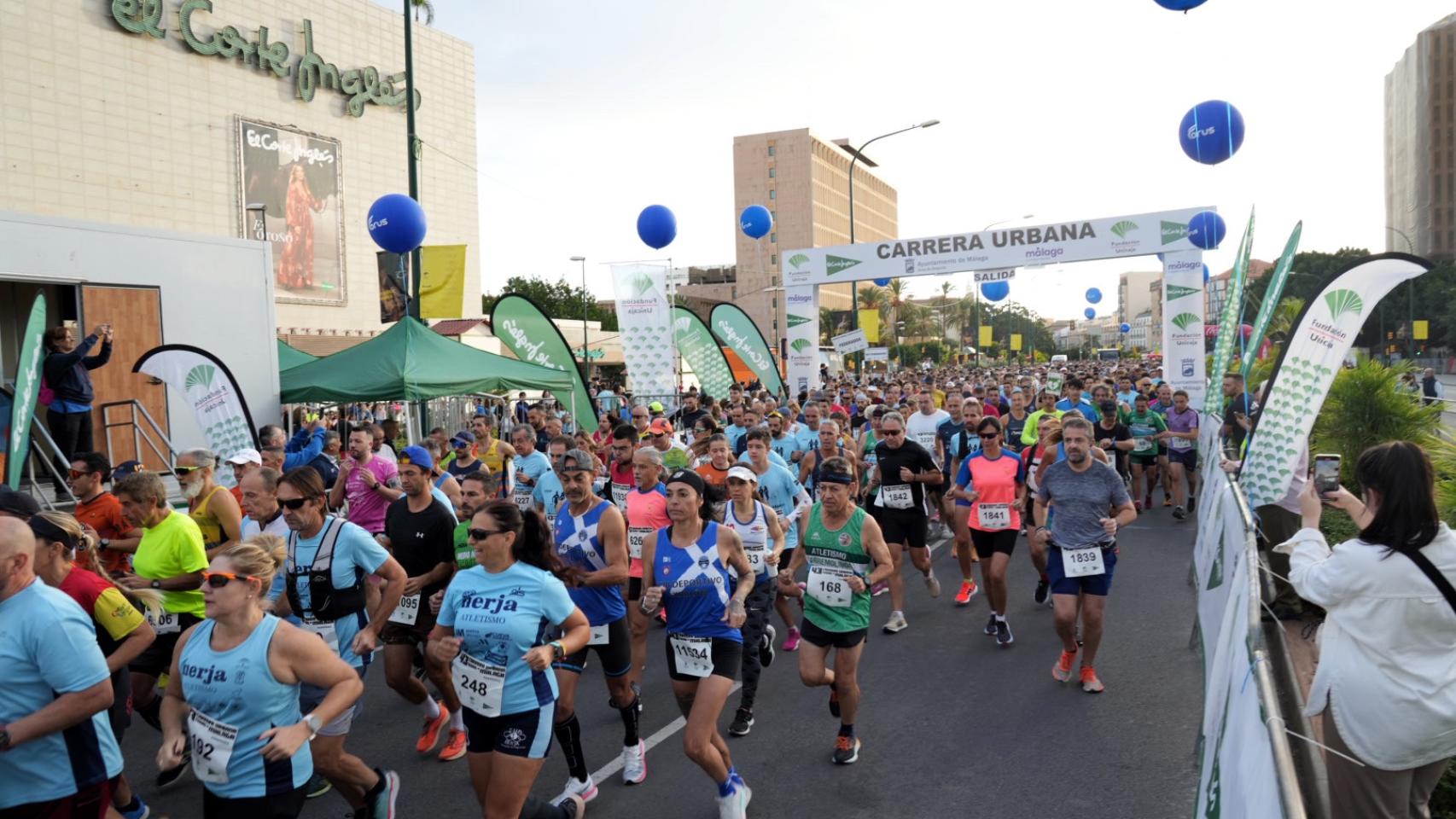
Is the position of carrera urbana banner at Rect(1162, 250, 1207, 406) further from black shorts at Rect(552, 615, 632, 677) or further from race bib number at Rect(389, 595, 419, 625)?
race bib number at Rect(389, 595, 419, 625)

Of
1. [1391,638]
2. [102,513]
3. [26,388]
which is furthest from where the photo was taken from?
[26,388]

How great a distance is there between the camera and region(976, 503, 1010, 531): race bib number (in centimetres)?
794

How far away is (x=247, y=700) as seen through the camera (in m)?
3.38

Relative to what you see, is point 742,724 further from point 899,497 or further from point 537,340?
point 537,340

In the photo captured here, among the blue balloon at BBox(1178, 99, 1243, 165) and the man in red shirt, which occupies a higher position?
the blue balloon at BBox(1178, 99, 1243, 165)

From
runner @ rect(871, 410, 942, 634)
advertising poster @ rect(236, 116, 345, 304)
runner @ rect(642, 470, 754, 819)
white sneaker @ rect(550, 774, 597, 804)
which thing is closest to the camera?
runner @ rect(642, 470, 754, 819)

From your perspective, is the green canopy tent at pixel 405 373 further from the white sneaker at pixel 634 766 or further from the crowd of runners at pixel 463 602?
the white sneaker at pixel 634 766

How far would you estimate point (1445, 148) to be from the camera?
72875 mm

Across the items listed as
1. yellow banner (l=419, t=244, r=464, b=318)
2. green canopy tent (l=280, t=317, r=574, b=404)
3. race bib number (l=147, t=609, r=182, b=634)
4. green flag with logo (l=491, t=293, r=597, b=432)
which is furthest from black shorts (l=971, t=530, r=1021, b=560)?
yellow banner (l=419, t=244, r=464, b=318)

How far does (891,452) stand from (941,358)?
8253cm

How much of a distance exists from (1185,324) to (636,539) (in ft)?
57.2

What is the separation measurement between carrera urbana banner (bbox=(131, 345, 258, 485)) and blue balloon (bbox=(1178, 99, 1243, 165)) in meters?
12.4

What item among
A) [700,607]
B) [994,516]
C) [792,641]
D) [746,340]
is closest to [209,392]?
[792,641]

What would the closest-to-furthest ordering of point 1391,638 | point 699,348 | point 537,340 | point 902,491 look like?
point 1391,638, point 902,491, point 537,340, point 699,348
